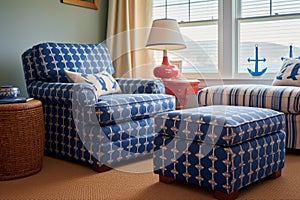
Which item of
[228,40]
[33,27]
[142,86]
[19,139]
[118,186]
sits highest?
[33,27]

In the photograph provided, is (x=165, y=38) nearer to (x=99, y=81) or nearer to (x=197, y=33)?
(x=197, y=33)

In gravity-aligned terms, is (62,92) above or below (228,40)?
below

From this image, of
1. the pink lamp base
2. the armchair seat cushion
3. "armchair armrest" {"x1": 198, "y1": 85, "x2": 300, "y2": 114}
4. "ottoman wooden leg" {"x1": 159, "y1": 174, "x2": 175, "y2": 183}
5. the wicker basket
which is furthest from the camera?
the pink lamp base

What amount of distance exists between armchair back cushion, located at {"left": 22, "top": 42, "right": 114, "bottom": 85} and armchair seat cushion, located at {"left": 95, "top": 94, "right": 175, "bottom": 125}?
0.54 metres

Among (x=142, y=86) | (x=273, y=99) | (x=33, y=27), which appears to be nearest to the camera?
(x=273, y=99)

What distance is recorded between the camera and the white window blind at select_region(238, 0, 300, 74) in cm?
373

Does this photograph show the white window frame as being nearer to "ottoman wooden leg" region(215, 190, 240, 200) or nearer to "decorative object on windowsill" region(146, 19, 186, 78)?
"decorative object on windowsill" region(146, 19, 186, 78)

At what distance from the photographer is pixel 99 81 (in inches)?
118

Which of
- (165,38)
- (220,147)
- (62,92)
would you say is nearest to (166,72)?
(165,38)

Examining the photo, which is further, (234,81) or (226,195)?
(234,81)

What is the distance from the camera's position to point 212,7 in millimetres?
4145

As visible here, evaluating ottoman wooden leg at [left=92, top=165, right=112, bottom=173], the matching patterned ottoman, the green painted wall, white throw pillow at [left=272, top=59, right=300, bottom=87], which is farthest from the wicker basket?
white throw pillow at [left=272, top=59, right=300, bottom=87]

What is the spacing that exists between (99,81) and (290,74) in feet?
5.33

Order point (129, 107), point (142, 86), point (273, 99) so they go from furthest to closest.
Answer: point (142, 86), point (273, 99), point (129, 107)
